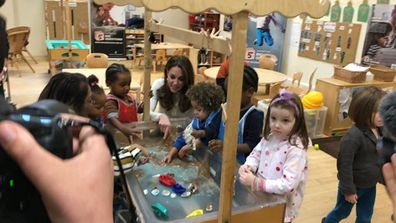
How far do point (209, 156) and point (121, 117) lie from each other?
529mm

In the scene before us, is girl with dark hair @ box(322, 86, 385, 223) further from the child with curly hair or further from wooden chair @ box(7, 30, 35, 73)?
wooden chair @ box(7, 30, 35, 73)

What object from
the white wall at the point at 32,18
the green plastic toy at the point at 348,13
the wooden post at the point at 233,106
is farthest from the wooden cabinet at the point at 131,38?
the wooden post at the point at 233,106

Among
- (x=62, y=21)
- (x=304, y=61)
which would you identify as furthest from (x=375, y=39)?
(x=62, y=21)

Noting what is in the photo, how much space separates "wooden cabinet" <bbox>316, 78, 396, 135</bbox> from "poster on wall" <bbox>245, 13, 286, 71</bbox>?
79.8 inches

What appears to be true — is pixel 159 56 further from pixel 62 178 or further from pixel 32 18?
pixel 62 178

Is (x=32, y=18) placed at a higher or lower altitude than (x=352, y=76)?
higher

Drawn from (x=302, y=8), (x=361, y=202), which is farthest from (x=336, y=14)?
(x=302, y=8)

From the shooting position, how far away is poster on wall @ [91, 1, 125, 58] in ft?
24.1

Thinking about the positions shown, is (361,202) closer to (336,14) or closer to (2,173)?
(2,173)

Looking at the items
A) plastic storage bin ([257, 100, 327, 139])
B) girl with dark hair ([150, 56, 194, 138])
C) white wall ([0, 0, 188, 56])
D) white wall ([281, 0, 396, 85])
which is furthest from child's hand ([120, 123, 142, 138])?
white wall ([0, 0, 188, 56])

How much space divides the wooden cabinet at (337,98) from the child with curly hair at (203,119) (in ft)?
7.87

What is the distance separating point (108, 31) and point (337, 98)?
17.6ft

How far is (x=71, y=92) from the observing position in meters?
1.17

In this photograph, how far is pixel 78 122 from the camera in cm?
43
